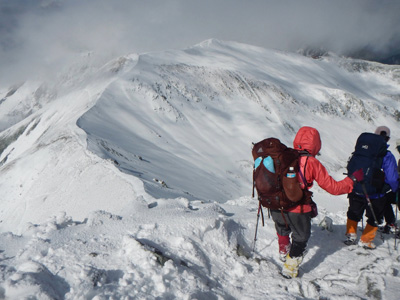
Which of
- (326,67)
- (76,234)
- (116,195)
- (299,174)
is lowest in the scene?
(116,195)

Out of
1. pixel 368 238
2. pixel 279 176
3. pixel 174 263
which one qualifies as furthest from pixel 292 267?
pixel 368 238

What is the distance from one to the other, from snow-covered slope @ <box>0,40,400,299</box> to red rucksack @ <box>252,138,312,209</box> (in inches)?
49.1

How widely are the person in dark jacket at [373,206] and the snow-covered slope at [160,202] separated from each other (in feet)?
1.00

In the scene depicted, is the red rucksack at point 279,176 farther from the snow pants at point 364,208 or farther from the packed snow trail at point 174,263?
the snow pants at point 364,208

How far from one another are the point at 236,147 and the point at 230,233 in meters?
24.6

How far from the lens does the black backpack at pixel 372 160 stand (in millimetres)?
5055

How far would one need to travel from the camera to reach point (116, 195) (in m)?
8.41

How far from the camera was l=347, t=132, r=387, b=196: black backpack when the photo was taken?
5.05 m

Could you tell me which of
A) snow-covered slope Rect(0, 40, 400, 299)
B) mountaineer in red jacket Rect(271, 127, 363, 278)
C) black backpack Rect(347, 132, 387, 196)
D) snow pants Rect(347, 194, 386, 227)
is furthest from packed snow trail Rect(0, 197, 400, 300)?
black backpack Rect(347, 132, 387, 196)

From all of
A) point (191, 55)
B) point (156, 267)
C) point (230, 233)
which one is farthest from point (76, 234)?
point (191, 55)

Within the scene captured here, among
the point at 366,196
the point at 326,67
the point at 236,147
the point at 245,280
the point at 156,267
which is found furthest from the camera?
the point at 326,67

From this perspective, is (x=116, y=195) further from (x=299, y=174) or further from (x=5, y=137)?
(x=5, y=137)

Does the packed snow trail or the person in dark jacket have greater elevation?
the person in dark jacket

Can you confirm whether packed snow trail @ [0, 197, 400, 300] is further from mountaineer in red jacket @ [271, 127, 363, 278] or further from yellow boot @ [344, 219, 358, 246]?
mountaineer in red jacket @ [271, 127, 363, 278]
